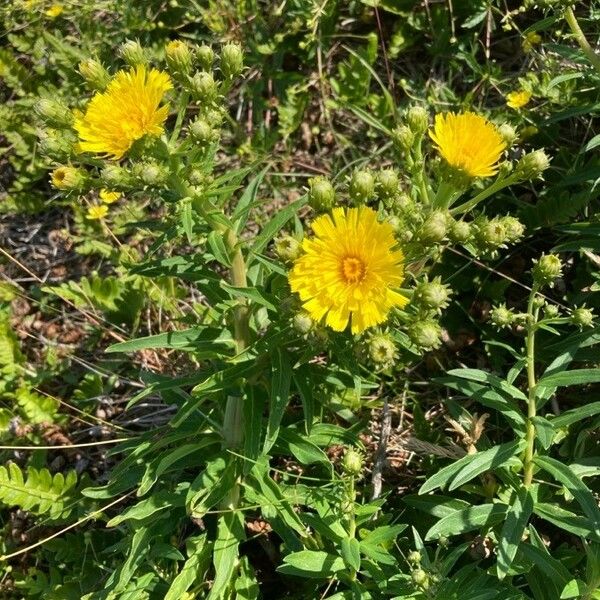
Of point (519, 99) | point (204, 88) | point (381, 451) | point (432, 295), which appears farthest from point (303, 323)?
point (519, 99)

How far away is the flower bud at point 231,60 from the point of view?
2889 mm

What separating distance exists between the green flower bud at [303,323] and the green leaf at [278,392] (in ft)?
1.05

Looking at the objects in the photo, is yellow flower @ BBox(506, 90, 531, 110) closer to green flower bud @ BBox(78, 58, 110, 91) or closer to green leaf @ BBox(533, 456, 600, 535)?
green leaf @ BBox(533, 456, 600, 535)

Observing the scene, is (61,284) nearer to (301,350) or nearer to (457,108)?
(301,350)

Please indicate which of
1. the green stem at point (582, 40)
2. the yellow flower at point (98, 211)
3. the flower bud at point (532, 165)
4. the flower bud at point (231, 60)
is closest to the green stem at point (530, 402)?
the flower bud at point (532, 165)

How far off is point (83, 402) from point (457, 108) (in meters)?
3.10

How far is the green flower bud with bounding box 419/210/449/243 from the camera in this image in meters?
2.64

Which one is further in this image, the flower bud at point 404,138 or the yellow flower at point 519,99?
the yellow flower at point 519,99

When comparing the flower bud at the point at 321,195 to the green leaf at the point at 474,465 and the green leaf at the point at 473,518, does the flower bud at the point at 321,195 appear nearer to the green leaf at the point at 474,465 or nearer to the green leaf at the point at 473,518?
the green leaf at the point at 474,465

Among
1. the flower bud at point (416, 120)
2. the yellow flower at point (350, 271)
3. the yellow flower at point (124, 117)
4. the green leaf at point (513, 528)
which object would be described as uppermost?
the yellow flower at point (124, 117)

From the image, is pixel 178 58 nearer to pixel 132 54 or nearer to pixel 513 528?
pixel 132 54

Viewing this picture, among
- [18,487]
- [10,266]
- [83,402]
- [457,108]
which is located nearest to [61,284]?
[10,266]

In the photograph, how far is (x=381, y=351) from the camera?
264cm

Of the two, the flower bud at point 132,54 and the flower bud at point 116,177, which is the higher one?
the flower bud at point 132,54
